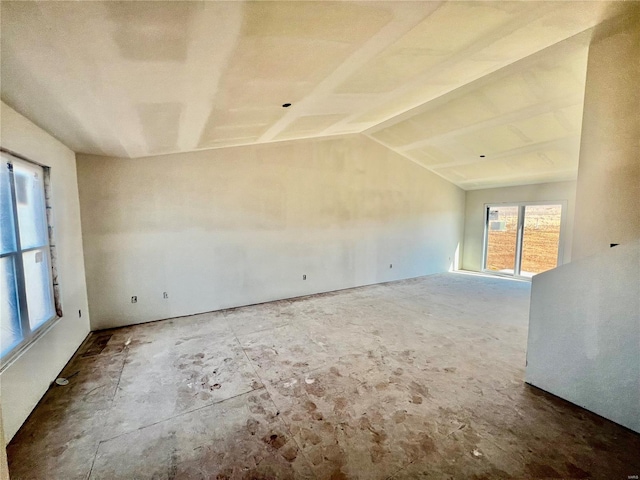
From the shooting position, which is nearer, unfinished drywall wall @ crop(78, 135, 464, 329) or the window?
the window

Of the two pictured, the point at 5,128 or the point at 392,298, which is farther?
the point at 392,298

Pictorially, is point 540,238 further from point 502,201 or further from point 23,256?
point 23,256

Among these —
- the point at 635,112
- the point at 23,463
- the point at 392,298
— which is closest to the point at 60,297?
the point at 23,463

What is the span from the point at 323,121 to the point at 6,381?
391 cm

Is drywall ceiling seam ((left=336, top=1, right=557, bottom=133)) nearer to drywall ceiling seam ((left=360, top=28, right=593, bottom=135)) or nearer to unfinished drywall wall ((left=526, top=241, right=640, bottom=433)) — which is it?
drywall ceiling seam ((left=360, top=28, right=593, bottom=135))

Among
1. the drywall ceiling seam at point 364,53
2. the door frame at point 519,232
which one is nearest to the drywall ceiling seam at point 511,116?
the drywall ceiling seam at point 364,53

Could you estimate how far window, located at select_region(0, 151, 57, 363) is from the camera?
2078mm

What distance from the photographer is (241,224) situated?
4.68m

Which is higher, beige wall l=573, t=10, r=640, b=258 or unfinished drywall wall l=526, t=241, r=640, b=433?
beige wall l=573, t=10, r=640, b=258

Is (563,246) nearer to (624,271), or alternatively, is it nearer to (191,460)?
(624,271)

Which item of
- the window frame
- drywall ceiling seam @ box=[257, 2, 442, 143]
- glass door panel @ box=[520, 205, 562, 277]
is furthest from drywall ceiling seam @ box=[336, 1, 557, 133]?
glass door panel @ box=[520, 205, 562, 277]

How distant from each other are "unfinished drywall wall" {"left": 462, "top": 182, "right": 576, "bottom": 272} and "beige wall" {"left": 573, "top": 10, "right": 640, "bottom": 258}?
4665 mm

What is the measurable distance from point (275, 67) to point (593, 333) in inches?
119

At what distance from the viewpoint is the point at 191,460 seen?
1727 millimetres
